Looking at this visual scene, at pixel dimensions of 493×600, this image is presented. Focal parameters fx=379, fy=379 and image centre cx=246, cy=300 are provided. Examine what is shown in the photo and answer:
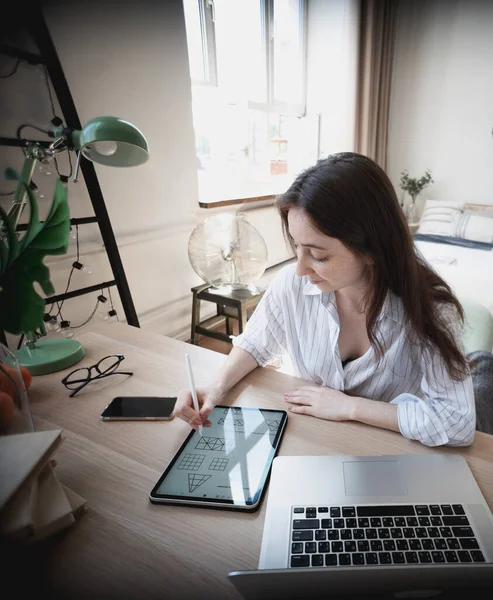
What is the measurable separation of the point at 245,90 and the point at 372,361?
241 centimetres

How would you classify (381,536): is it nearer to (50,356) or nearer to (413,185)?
(50,356)

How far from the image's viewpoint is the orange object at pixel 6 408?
47 cm

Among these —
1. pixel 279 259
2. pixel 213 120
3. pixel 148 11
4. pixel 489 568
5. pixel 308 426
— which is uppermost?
pixel 148 11

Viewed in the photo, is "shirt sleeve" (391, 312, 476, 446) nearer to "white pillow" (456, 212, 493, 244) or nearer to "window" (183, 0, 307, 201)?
"window" (183, 0, 307, 201)

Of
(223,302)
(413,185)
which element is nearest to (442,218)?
(413,185)

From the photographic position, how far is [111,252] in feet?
5.13

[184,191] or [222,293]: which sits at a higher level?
[184,191]

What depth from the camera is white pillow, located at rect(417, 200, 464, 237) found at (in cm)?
323

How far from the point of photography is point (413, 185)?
371 centimetres

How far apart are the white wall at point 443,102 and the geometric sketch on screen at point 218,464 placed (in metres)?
3.91

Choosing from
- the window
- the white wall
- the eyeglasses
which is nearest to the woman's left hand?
the eyeglasses

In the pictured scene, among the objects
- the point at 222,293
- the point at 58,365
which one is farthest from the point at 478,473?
the point at 222,293

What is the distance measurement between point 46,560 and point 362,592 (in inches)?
14.4

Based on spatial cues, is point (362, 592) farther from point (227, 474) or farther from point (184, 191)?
point (184, 191)
